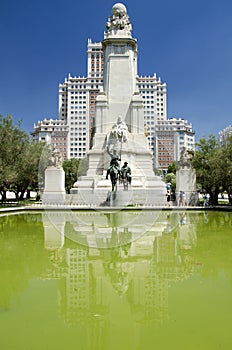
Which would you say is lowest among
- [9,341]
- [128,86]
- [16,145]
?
[9,341]

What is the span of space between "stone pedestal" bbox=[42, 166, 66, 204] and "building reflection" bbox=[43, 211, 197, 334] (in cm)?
1871

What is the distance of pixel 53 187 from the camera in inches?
1201

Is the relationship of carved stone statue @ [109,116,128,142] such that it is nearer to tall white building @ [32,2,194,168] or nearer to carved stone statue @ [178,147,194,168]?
carved stone statue @ [178,147,194,168]

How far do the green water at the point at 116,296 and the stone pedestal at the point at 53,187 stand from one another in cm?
2048

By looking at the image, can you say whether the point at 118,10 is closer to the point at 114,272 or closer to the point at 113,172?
the point at 113,172

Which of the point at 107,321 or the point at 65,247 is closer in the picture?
the point at 107,321

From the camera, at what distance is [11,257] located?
8.26 metres

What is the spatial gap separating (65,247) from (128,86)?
30809 millimetres

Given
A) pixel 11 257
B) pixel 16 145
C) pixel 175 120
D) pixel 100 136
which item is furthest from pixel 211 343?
pixel 175 120

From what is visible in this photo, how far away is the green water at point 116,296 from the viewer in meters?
4.00

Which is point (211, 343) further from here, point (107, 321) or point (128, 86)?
point (128, 86)

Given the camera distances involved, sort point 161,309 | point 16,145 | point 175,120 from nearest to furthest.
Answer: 1. point 161,309
2. point 16,145
3. point 175,120

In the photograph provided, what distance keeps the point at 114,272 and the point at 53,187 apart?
2455cm

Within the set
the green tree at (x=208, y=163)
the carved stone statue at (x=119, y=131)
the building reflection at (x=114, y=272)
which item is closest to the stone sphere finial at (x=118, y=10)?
the carved stone statue at (x=119, y=131)
